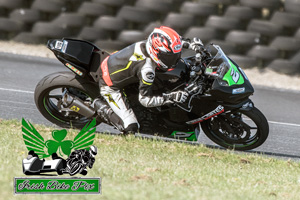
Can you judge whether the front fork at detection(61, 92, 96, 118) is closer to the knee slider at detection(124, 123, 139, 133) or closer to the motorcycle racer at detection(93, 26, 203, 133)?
the motorcycle racer at detection(93, 26, 203, 133)

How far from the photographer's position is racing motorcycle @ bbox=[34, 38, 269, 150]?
6.67 metres

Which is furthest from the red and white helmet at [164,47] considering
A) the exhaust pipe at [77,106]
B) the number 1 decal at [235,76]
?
the exhaust pipe at [77,106]

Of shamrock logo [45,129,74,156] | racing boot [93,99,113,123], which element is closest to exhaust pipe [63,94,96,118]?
racing boot [93,99,113,123]

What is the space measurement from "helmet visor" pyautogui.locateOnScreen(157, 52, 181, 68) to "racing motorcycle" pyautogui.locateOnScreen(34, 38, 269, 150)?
221 mm

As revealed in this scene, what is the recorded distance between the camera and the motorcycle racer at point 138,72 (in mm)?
6359

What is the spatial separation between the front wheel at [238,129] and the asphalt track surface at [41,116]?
0.41m

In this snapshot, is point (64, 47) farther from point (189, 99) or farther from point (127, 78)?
point (189, 99)

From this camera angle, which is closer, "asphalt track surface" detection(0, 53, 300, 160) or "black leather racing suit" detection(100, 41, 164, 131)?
"black leather racing suit" detection(100, 41, 164, 131)

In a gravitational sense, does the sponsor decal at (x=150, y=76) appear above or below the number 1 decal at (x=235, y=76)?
below

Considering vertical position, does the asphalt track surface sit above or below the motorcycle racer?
below

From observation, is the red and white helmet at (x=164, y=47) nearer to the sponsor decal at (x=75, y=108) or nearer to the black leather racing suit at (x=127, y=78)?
the black leather racing suit at (x=127, y=78)

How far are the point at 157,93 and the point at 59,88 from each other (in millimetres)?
1384

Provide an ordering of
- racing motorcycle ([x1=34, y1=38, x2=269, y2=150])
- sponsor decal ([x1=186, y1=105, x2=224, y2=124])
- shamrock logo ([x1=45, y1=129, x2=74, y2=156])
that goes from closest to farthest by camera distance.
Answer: shamrock logo ([x1=45, y1=129, x2=74, y2=156]) < racing motorcycle ([x1=34, y1=38, x2=269, y2=150]) < sponsor decal ([x1=186, y1=105, x2=224, y2=124])

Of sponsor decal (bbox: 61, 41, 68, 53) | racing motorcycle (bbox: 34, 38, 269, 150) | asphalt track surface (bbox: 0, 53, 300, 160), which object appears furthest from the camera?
asphalt track surface (bbox: 0, 53, 300, 160)
